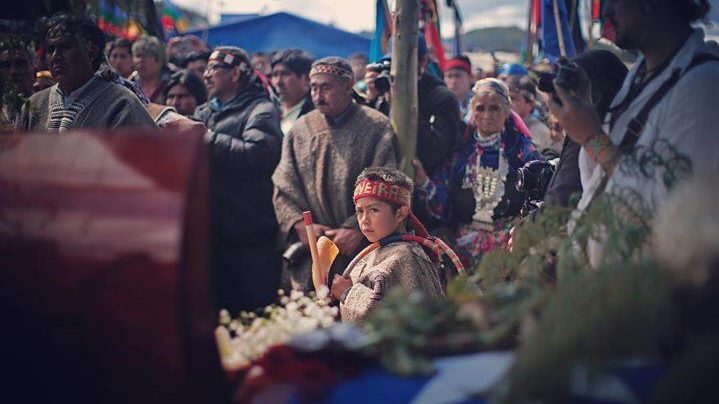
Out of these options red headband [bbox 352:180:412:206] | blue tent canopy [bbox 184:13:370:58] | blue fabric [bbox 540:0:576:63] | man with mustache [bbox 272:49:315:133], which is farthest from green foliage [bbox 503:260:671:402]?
blue tent canopy [bbox 184:13:370:58]

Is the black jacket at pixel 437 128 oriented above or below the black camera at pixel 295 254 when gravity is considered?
above

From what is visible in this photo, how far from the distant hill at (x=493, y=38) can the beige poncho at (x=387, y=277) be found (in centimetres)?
1946

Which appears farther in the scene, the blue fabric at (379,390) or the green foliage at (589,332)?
the blue fabric at (379,390)

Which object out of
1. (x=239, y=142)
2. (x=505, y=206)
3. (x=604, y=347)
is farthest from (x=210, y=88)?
(x=604, y=347)

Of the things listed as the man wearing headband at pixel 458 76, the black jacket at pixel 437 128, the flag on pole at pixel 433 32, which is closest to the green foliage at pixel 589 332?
the black jacket at pixel 437 128

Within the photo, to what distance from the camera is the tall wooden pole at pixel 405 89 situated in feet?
16.0

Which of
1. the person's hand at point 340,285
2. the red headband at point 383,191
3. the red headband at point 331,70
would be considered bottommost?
the person's hand at point 340,285

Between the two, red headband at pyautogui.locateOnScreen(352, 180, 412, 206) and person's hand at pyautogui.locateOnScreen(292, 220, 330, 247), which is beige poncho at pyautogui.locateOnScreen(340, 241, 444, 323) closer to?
red headband at pyautogui.locateOnScreen(352, 180, 412, 206)

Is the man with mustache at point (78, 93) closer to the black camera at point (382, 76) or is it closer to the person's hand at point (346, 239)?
the person's hand at point (346, 239)

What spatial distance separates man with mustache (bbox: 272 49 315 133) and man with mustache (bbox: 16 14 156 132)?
2.15 m

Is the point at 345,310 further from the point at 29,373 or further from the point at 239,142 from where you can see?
the point at 29,373

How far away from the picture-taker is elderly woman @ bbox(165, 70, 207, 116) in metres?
6.04

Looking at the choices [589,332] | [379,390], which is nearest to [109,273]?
[379,390]

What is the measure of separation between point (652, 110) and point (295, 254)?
2.83 meters
